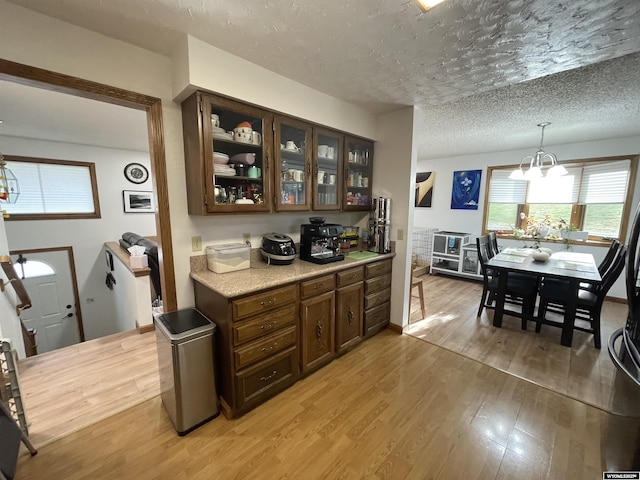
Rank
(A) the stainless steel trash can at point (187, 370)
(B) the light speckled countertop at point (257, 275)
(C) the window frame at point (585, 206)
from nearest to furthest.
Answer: (A) the stainless steel trash can at point (187, 370) → (B) the light speckled countertop at point (257, 275) → (C) the window frame at point (585, 206)

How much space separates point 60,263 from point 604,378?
6.98m

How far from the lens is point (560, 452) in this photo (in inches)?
59.8

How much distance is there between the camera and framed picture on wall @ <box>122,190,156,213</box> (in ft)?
15.5

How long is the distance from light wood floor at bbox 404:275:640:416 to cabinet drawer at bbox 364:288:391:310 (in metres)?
0.49

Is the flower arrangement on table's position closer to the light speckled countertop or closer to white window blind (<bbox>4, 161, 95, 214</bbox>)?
the light speckled countertop

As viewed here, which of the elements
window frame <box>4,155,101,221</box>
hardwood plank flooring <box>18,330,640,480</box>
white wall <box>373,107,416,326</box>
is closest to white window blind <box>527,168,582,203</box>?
white wall <box>373,107,416,326</box>

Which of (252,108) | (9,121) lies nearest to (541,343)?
(252,108)

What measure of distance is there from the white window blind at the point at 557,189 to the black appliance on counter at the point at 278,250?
452 cm

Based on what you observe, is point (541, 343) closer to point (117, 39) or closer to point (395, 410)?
point (395, 410)

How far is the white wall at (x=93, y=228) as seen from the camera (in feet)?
12.8

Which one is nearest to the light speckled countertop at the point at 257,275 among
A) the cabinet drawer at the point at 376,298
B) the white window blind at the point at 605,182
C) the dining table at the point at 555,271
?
the cabinet drawer at the point at 376,298

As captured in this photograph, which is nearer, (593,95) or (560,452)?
(560,452)

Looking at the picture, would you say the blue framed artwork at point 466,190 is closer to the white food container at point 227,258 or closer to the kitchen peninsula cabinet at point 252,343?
the kitchen peninsula cabinet at point 252,343

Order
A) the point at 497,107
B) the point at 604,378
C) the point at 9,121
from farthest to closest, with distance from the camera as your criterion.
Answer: the point at 9,121 < the point at 497,107 < the point at 604,378
